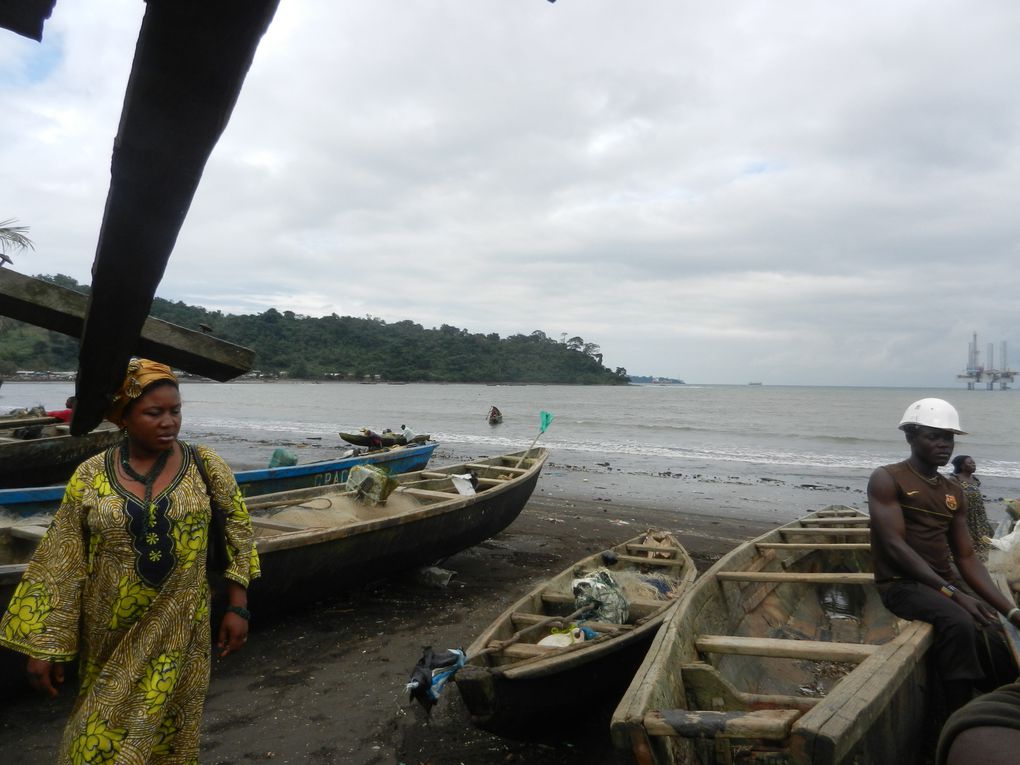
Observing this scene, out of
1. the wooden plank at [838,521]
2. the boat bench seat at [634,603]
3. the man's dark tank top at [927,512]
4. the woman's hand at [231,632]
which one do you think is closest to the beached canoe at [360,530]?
the boat bench seat at [634,603]

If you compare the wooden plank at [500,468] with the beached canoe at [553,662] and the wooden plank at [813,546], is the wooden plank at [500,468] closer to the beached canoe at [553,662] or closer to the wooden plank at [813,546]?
the beached canoe at [553,662]

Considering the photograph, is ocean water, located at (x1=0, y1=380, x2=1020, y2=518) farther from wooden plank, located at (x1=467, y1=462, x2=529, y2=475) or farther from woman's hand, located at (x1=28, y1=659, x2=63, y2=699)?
woman's hand, located at (x1=28, y1=659, x2=63, y2=699)

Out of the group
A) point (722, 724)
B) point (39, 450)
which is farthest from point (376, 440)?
point (722, 724)

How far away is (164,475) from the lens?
94.1 inches

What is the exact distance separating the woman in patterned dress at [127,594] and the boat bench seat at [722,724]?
A: 1832 mm

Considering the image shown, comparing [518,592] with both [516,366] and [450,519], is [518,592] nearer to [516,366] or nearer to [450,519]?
[450,519]

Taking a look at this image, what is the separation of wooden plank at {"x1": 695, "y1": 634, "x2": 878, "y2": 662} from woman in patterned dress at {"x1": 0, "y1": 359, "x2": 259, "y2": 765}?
2.76 m

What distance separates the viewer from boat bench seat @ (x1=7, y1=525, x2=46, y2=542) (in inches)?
203

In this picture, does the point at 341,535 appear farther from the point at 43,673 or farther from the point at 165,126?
the point at 165,126

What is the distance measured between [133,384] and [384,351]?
98.9 m

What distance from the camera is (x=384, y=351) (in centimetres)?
9950

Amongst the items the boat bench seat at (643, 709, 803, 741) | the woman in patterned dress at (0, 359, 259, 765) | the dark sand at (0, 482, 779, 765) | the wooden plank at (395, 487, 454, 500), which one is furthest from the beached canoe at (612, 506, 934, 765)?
the wooden plank at (395, 487, 454, 500)


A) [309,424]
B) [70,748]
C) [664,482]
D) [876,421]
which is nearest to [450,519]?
[70,748]

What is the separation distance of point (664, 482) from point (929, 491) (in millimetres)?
14399
